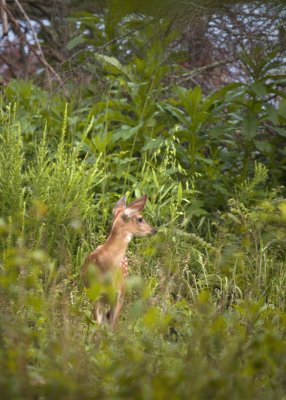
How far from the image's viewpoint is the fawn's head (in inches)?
220

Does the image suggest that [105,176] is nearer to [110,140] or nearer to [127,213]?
[110,140]

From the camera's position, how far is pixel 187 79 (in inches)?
381

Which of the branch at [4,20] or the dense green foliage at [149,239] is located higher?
the branch at [4,20]

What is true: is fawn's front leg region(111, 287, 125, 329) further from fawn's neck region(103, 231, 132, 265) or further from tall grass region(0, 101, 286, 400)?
fawn's neck region(103, 231, 132, 265)

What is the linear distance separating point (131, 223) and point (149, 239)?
108 cm

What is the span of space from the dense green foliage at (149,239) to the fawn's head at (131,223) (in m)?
0.19

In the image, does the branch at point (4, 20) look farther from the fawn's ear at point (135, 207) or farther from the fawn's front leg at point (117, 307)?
the fawn's front leg at point (117, 307)

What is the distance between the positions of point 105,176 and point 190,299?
1.46 metres

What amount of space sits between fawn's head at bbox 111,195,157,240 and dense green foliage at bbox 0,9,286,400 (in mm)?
185

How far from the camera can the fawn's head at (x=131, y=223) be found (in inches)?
220

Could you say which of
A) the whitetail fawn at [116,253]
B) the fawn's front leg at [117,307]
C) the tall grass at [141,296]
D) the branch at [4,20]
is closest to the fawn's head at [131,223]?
the whitetail fawn at [116,253]

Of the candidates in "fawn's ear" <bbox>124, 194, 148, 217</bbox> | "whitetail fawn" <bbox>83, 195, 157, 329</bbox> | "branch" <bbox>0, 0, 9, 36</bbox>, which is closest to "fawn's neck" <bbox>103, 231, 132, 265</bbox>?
"whitetail fawn" <bbox>83, 195, 157, 329</bbox>

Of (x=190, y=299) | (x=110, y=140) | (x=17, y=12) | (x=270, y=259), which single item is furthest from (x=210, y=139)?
(x=17, y=12)

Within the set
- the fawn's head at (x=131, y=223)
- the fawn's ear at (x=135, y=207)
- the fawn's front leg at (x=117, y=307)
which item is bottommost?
the fawn's front leg at (x=117, y=307)
